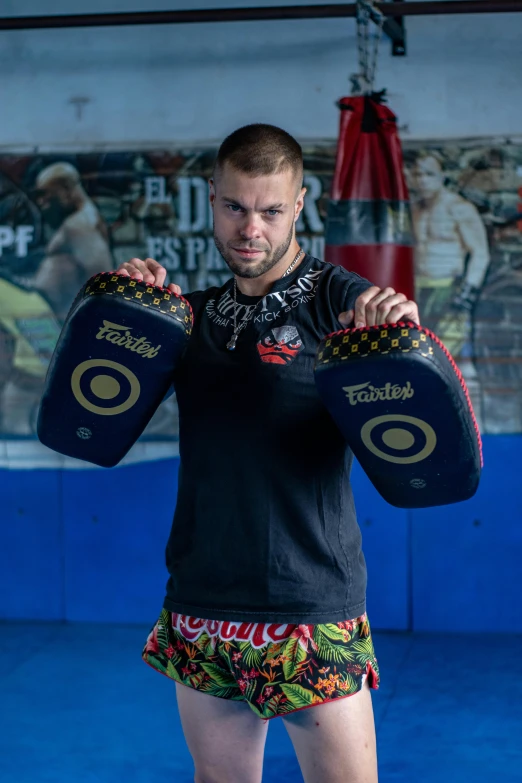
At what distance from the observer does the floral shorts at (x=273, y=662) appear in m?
1.38

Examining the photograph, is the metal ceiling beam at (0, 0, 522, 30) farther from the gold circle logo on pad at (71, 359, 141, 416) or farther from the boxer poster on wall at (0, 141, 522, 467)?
the gold circle logo on pad at (71, 359, 141, 416)

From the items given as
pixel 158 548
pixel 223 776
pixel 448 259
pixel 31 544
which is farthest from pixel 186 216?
pixel 223 776

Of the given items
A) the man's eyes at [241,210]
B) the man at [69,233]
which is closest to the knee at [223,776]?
the man's eyes at [241,210]

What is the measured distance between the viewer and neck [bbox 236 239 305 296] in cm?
149

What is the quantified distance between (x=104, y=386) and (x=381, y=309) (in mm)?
476

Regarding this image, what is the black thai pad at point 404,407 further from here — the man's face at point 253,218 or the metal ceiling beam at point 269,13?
the metal ceiling beam at point 269,13

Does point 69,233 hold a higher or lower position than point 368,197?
lower

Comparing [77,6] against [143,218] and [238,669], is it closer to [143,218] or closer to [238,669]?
[143,218]

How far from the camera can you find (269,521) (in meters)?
1.40

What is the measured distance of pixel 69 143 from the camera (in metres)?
3.72

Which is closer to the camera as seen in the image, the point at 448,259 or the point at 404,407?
the point at 404,407

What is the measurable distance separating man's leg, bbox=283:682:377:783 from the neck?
64cm

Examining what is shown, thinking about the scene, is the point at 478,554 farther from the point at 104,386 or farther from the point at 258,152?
the point at 258,152

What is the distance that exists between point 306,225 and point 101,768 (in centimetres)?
206
